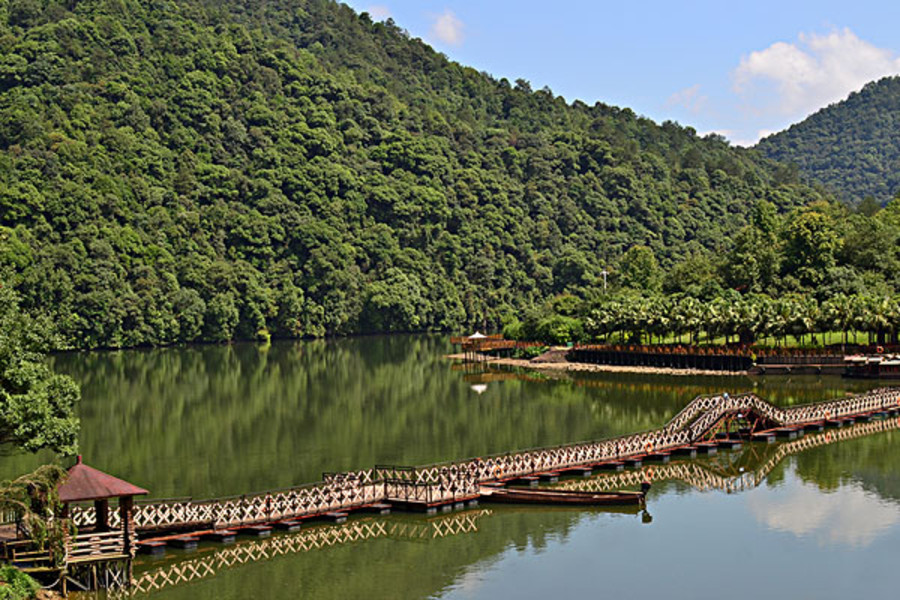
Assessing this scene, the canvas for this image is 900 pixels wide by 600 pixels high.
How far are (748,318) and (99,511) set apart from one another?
68432mm

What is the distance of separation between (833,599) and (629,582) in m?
5.70

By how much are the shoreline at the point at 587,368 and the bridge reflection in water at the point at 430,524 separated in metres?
33.8

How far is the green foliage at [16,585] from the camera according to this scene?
89.7 feet

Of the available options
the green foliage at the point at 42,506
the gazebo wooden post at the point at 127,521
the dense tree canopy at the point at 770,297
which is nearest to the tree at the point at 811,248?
the dense tree canopy at the point at 770,297

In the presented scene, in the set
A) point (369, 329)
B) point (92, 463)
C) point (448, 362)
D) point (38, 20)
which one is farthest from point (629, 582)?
point (38, 20)

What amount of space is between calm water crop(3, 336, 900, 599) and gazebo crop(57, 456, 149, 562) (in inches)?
63.4

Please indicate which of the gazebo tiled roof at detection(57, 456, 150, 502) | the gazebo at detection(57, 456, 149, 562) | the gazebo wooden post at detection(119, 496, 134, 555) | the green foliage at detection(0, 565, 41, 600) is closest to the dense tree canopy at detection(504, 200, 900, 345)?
the gazebo wooden post at detection(119, 496, 134, 555)

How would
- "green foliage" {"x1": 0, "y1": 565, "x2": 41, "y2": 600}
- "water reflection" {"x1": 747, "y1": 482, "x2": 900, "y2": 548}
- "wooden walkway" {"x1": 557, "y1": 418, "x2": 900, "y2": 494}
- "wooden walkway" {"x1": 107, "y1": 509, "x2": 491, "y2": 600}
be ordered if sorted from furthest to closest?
"wooden walkway" {"x1": 557, "y1": 418, "x2": 900, "y2": 494}, "water reflection" {"x1": 747, "y1": 482, "x2": 900, "y2": 548}, "wooden walkway" {"x1": 107, "y1": 509, "x2": 491, "y2": 600}, "green foliage" {"x1": 0, "y1": 565, "x2": 41, "y2": 600}

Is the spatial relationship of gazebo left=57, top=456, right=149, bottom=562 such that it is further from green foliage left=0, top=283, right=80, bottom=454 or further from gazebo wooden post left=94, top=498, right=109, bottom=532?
green foliage left=0, top=283, right=80, bottom=454

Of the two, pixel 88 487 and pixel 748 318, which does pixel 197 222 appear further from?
pixel 88 487

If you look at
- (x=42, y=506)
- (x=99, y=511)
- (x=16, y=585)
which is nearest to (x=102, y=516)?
(x=99, y=511)

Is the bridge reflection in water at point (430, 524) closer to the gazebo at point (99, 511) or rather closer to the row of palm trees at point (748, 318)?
the gazebo at point (99, 511)

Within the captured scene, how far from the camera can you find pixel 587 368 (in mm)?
100938

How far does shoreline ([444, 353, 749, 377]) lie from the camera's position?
3519 inches
